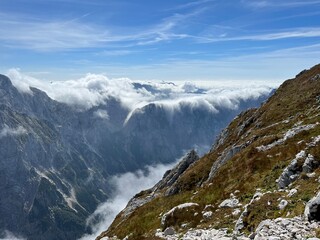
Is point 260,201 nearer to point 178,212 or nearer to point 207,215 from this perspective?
point 207,215

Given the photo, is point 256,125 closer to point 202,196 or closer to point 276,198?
point 202,196

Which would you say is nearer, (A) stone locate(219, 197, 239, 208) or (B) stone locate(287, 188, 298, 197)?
(B) stone locate(287, 188, 298, 197)

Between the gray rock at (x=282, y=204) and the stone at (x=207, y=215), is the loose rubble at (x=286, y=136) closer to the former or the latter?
the stone at (x=207, y=215)

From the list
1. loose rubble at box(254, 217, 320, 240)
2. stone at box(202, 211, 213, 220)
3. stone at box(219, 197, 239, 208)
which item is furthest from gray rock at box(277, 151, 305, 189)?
loose rubble at box(254, 217, 320, 240)

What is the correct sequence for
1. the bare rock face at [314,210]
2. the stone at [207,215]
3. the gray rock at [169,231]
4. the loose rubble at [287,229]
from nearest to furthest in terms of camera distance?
the loose rubble at [287,229], the bare rock face at [314,210], the gray rock at [169,231], the stone at [207,215]

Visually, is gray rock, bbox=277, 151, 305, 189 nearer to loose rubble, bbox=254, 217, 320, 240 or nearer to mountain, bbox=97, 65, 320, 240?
mountain, bbox=97, 65, 320, 240

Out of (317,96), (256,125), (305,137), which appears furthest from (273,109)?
(305,137)

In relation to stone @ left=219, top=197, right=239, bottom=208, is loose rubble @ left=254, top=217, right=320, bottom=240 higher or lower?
higher

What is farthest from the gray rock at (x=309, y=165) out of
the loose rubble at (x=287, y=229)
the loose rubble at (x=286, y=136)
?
the loose rubble at (x=286, y=136)

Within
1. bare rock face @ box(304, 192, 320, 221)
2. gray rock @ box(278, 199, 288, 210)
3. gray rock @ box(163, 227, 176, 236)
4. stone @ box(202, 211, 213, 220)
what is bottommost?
gray rock @ box(163, 227, 176, 236)

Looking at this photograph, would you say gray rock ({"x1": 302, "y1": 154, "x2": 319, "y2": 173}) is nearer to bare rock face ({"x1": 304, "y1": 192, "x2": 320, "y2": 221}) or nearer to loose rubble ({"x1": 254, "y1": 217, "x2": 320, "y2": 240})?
loose rubble ({"x1": 254, "y1": 217, "x2": 320, "y2": 240})

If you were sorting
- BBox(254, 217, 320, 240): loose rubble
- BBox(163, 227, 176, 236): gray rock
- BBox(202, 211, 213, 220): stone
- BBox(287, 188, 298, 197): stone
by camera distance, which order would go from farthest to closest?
1. BBox(202, 211, 213, 220): stone
2. BBox(163, 227, 176, 236): gray rock
3. BBox(287, 188, 298, 197): stone
4. BBox(254, 217, 320, 240): loose rubble

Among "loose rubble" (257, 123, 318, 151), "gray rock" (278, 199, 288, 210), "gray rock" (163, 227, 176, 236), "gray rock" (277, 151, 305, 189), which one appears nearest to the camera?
"gray rock" (278, 199, 288, 210)
